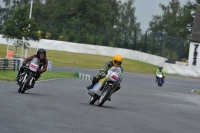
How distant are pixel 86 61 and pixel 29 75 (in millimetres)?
46746

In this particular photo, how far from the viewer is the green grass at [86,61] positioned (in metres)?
64.1

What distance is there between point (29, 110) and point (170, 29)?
375 feet

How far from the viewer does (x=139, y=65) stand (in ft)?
221

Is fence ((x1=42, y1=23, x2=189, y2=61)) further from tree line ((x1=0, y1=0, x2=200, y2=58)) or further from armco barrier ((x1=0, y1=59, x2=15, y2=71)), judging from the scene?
armco barrier ((x1=0, y1=59, x2=15, y2=71))

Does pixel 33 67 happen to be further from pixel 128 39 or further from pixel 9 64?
pixel 128 39

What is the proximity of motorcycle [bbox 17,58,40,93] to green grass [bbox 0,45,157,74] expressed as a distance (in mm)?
41493

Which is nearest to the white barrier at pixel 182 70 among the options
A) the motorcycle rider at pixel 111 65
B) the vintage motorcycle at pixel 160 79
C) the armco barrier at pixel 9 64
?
the vintage motorcycle at pixel 160 79

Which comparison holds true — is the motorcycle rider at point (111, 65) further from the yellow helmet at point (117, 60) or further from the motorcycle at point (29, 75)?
the motorcycle at point (29, 75)

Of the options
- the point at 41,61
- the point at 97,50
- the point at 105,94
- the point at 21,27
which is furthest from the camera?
the point at 97,50

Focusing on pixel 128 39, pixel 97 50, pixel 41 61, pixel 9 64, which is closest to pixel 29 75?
pixel 41 61

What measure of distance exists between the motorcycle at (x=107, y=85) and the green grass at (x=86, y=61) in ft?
145

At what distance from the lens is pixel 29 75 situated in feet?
65.7

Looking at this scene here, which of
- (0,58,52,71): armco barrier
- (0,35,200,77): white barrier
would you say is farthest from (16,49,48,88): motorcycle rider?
(0,35,200,77): white barrier

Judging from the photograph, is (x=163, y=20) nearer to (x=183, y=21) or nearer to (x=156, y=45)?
(x=183, y=21)
